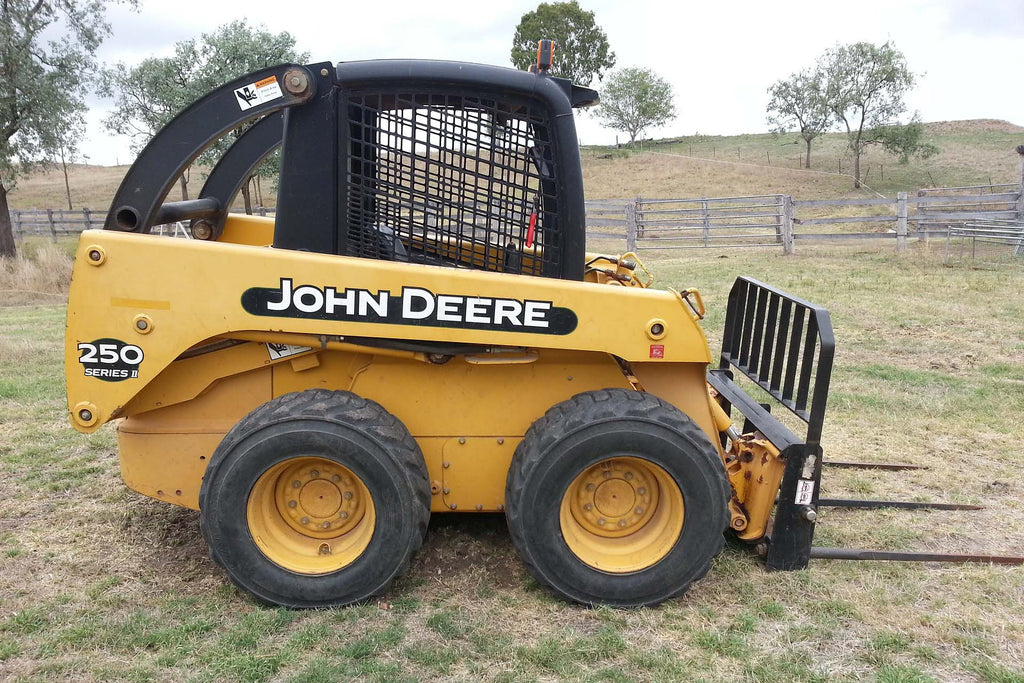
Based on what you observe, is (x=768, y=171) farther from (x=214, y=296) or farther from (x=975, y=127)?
(x=214, y=296)

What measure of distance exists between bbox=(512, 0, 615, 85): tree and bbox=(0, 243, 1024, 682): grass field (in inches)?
1950

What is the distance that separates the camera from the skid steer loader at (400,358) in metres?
3.31

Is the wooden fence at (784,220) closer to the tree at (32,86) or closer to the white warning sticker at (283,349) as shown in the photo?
the tree at (32,86)

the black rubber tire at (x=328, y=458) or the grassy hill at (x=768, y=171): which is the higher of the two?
the grassy hill at (x=768, y=171)

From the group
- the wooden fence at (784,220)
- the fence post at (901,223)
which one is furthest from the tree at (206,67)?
the fence post at (901,223)

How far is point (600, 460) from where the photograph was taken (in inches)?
134

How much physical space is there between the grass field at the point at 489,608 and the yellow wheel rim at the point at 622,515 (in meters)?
0.25

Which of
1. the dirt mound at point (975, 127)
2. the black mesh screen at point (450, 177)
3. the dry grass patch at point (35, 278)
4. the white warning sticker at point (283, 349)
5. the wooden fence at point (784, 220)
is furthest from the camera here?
the dirt mound at point (975, 127)

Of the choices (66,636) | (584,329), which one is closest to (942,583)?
(584,329)

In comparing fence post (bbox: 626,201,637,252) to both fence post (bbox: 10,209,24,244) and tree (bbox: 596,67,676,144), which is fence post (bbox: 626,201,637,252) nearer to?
fence post (bbox: 10,209,24,244)

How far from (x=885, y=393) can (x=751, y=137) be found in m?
54.5

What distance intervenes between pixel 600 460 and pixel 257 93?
214cm

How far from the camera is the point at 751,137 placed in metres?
57.4

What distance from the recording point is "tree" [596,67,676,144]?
55.6 metres
